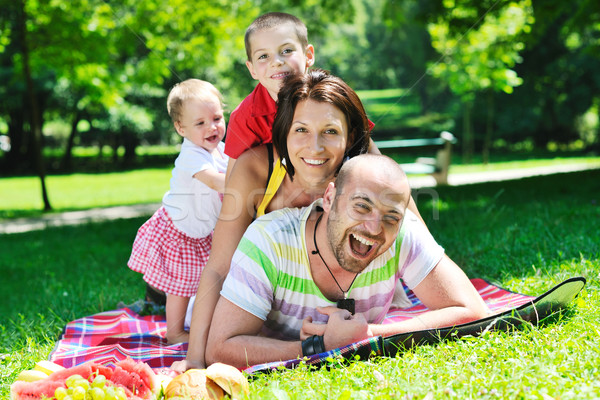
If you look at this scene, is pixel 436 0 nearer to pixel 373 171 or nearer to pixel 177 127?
pixel 177 127

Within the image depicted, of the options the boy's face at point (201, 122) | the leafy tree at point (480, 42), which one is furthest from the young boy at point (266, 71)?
the leafy tree at point (480, 42)

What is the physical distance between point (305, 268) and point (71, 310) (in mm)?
2503

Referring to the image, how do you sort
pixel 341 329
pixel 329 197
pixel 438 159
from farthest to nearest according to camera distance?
pixel 438 159
pixel 329 197
pixel 341 329

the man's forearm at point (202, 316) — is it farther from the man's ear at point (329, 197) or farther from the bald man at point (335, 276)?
the man's ear at point (329, 197)

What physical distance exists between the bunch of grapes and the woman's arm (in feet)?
2.79

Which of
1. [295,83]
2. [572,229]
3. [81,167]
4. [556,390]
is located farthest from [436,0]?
[81,167]

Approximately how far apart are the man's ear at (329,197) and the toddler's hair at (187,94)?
5.26ft

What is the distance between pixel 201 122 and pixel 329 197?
161cm

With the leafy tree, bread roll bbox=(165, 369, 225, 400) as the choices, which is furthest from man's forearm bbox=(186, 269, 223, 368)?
the leafy tree

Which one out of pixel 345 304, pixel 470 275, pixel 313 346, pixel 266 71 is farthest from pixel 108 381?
pixel 470 275

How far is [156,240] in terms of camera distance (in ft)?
13.5

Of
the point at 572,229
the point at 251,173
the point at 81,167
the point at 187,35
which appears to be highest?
the point at 187,35

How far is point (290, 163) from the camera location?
3219 millimetres

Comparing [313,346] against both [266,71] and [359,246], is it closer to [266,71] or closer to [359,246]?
[359,246]
